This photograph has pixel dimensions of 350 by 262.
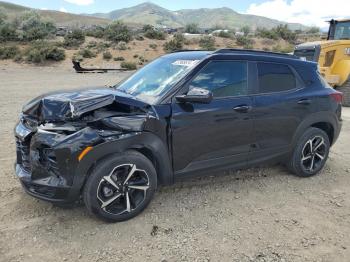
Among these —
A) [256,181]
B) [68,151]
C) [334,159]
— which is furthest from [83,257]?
[334,159]

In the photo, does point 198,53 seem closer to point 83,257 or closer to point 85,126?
point 85,126

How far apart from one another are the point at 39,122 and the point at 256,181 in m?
2.97

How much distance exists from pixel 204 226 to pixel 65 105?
1.93 meters

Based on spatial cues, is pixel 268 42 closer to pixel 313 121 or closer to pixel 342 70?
pixel 342 70

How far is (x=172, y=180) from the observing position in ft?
13.1

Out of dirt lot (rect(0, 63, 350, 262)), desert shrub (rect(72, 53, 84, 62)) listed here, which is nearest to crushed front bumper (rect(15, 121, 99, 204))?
dirt lot (rect(0, 63, 350, 262))

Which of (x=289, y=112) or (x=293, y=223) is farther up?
(x=289, y=112)

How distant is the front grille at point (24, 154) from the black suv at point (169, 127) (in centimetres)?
1

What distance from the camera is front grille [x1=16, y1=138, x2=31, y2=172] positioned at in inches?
144

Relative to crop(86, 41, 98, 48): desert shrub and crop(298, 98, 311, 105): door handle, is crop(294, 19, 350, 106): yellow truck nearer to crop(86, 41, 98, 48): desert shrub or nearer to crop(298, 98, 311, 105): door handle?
crop(298, 98, 311, 105): door handle

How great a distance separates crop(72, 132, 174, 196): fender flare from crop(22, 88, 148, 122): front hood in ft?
1.17

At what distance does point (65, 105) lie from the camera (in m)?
3.55

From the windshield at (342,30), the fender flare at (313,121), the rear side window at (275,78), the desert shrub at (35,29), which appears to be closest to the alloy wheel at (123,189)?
the rear side window at (275,78)

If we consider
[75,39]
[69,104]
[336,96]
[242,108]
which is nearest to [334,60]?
[336,96]
